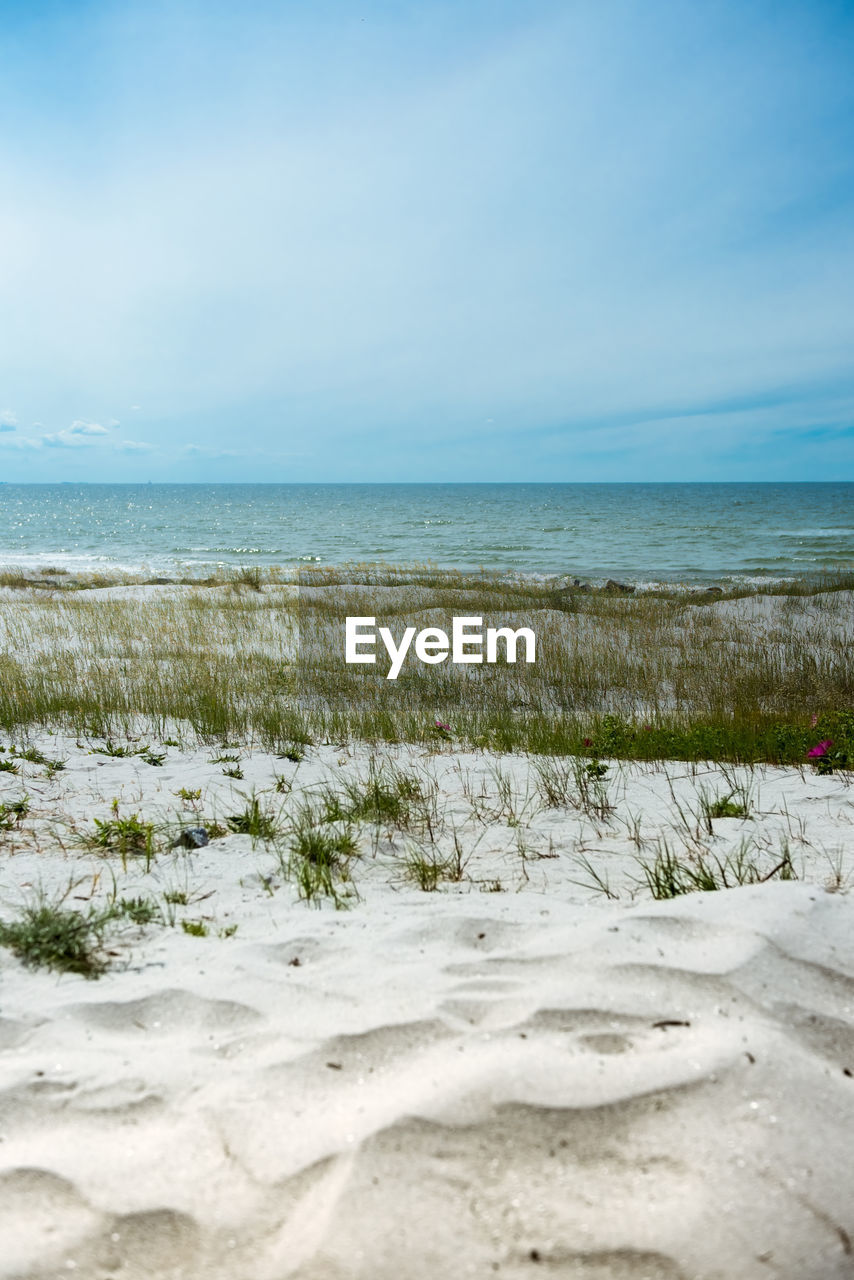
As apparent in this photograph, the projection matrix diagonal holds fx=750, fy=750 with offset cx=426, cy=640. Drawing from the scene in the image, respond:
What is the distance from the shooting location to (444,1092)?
1.93 m

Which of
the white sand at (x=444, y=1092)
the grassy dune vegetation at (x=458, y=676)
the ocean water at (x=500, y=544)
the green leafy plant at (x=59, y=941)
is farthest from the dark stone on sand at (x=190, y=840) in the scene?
the ocean water at (x=500, y=544)

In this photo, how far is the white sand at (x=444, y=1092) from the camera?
159 cm

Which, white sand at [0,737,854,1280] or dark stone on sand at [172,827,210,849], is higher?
white sand at [0,737,854,1280]

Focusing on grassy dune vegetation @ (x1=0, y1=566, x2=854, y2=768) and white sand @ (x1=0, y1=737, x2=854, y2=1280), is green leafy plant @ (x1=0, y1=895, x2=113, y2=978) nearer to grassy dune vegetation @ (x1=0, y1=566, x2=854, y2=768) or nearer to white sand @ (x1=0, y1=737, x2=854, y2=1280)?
white sand @ (x1=0, y1=737, x2=854, y2=1280)

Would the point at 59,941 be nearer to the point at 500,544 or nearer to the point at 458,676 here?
the point at 458,676

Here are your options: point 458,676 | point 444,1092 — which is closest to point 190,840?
point 444,1092

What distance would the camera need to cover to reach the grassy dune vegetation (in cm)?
674

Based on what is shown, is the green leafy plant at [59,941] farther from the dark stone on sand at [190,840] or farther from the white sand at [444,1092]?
the dark stone on sand at [190,840]

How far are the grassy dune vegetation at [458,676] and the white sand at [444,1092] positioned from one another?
3.47 meters

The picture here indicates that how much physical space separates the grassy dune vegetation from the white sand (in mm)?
3467

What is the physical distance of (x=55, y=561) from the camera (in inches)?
1460

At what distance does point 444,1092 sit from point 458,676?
7886mm

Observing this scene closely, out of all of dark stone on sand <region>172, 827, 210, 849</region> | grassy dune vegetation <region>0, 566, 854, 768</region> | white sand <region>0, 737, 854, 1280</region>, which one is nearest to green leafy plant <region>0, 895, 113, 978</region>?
white sand <region>0, 737, 854, 1280</region>

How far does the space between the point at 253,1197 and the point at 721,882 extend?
243 centimetres
